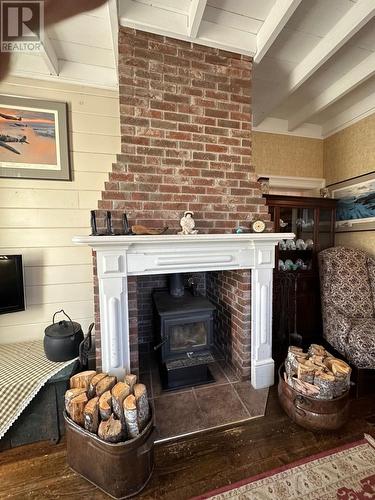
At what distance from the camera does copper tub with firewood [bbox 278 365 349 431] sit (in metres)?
1.47

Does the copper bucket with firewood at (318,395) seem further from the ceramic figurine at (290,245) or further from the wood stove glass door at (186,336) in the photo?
the ceramic figurine at (290,245)

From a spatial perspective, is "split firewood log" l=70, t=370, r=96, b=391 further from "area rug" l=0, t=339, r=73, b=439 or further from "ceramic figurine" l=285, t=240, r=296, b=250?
"ceramic figurine" l=285, t=240, r=296, b=250

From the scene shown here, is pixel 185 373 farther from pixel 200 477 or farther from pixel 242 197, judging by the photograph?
pixel 242 197

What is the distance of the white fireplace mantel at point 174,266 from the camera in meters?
1.56

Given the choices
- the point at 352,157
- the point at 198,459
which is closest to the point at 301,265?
the point at 352,157

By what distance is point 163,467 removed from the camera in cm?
131

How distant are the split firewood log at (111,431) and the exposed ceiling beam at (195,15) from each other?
2.41 meters

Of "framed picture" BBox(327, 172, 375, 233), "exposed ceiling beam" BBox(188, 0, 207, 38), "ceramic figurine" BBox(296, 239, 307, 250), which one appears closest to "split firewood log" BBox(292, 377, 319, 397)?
"ceramic figurine" BBox(296, 239, 307, 250)

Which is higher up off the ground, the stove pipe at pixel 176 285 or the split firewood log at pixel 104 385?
the stove pipe at pixel 176 285

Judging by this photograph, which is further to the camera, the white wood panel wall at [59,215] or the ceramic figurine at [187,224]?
the white wood panel wall at [59,215]

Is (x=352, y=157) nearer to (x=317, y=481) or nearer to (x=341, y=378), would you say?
(x=341, y=378)

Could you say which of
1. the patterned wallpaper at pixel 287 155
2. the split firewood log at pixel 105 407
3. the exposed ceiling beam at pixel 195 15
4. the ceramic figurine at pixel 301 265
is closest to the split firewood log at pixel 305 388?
the split firewood log at pixel 105 407

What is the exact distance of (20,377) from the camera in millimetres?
1506

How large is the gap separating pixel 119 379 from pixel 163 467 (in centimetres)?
57
